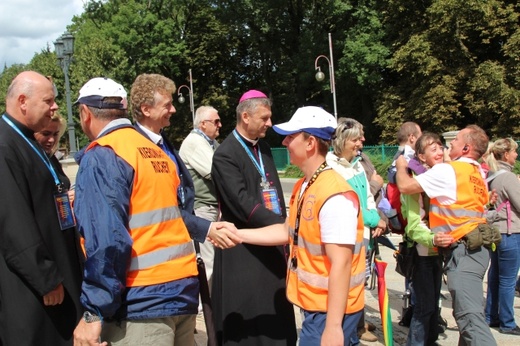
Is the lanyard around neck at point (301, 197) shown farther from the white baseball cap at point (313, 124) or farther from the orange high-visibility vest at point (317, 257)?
the white baseball cap at point (313, 124)

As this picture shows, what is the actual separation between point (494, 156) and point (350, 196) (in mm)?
4100

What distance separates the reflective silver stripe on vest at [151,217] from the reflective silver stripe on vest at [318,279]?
0.80 meters

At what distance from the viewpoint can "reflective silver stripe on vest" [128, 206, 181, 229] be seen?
278 centimetres

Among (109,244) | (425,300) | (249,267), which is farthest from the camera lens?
(425,300)

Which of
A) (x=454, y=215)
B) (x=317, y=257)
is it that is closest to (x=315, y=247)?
(x=317, y=257)

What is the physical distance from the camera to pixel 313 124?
10.1 feet

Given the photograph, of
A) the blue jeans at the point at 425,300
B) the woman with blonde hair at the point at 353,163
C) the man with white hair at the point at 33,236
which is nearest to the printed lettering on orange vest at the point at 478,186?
the blue jeans at the point at 425,300

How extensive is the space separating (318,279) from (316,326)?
0.89 ft

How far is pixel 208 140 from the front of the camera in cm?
648

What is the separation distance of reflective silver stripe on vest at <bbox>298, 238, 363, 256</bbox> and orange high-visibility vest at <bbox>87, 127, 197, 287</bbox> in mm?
647

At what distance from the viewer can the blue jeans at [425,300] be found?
499 centimetres

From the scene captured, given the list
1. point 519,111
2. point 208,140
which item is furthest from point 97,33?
point 208,140

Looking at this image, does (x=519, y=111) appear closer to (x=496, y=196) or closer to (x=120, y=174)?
(x=496, y=196)

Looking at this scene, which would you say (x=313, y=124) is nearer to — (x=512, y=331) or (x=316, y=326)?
(x=316, y=326)
